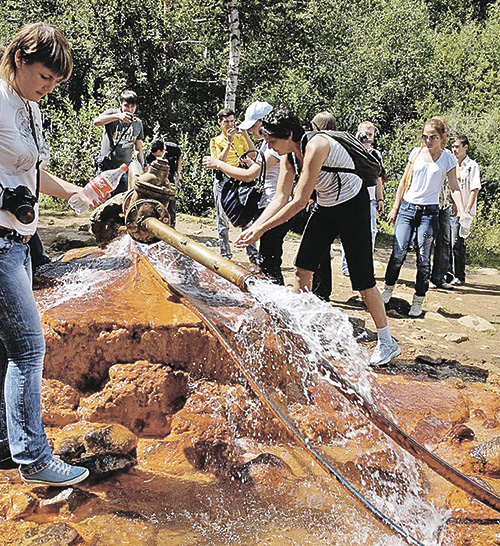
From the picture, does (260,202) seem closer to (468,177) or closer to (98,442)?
(98,442)

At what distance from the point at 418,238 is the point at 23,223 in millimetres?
4454

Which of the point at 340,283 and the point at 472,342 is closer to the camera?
the point at 472,342

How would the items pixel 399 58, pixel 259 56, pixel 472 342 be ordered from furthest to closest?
1. pixel 399 58
2. pixel 259 56
3. pixel 472 342

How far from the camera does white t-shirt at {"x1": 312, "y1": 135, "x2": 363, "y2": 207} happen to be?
396 centimetres

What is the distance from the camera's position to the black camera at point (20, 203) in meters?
2.22

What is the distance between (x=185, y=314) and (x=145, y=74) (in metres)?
14.0

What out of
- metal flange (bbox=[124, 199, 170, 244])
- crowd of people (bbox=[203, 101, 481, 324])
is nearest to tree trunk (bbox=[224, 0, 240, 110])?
crowd of people (bbox=[203, 101, 481, 324])

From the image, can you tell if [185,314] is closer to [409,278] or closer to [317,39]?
[409,278]

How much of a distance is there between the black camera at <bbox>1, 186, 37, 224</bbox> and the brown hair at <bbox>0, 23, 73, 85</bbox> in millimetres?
416

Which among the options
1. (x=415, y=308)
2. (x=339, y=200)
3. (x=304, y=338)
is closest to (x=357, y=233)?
(x=339, y=200)

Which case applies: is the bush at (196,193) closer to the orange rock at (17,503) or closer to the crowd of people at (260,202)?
the crowd of people at (260,202)

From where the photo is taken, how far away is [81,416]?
3.32 metres

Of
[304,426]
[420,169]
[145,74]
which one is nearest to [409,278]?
[420,169]

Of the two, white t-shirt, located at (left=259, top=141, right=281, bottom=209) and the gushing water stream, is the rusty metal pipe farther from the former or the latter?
white t-shirt, located at (left=259, top=141, right=281, bottom=209)
